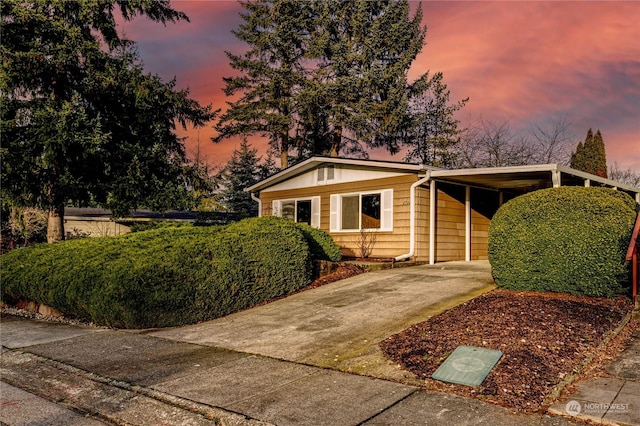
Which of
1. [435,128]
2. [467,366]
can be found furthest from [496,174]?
[435,128]

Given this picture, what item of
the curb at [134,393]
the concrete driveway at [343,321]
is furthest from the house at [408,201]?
the curb at [134,393]

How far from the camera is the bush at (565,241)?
685 cm

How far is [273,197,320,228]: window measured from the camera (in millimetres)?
15625

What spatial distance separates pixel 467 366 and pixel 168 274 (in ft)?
16.5

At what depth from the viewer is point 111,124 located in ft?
52.1

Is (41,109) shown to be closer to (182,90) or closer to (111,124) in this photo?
(111,124)

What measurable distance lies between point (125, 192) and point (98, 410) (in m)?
12.4

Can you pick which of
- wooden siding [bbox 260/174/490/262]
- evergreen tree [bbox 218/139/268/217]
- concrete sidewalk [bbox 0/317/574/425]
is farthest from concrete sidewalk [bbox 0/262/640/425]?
evergreen tree [bbox 218/139/268/217]

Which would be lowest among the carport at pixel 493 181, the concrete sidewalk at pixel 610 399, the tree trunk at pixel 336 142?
the concrete sidewalk at pixel 610 399

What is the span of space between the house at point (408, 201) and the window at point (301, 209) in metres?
0.04

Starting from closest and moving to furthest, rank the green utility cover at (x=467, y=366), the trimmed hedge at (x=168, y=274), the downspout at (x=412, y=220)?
the green utility cover at (x=467, y=366), the trimmed hedge at (x=168, y=274), the downspout at (x=412, y=220)

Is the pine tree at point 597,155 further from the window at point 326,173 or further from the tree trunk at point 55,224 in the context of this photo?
the tree trunk at point 55,224

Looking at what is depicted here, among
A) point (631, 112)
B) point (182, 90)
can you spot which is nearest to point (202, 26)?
point (182, 90)

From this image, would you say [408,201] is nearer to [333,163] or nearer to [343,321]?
[333,163]
